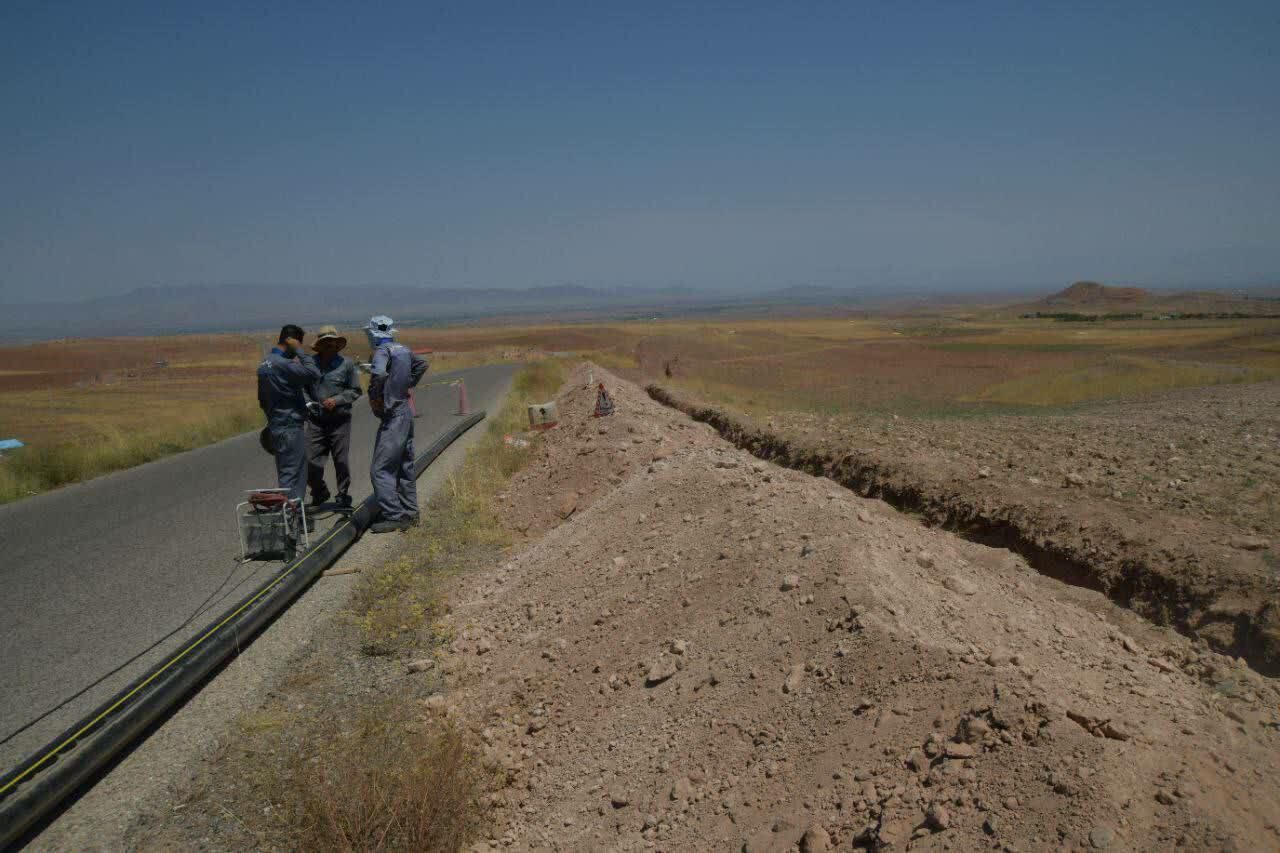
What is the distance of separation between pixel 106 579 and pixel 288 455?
1978 millimetres

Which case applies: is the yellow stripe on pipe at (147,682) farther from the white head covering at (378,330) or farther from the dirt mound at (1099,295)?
the dirt mound at (1099,295)

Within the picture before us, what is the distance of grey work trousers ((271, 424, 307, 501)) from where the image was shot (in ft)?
28.5

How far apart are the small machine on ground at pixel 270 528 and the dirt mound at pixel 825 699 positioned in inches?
74.4

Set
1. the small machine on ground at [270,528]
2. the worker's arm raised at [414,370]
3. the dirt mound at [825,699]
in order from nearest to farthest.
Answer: the dirt mound at [825,699], the small machine on ground at [270,528], the worker's arm raised at [414,370]

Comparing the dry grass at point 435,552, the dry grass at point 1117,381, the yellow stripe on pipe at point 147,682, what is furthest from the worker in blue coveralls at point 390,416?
the dry grass at point 1117,381

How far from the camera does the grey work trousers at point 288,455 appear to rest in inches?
342

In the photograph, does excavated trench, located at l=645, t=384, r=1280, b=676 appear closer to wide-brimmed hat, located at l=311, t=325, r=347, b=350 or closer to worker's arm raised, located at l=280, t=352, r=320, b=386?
wide-brimmed hat, located at l=311, t=325, r=347, b=350

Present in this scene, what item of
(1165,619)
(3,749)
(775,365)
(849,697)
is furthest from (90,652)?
(775,365)

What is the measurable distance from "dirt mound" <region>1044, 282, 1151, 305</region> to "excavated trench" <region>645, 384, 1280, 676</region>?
12322 cm

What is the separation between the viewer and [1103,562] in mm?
7820

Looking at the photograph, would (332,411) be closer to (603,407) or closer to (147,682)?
(147,682)

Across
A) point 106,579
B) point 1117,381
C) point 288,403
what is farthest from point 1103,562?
point 1117,381

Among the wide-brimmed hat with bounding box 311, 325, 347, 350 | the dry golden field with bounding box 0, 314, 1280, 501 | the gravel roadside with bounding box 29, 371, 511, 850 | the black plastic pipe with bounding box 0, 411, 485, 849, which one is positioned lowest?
the dry golden field with bounding box 0, 314, 1280, 501

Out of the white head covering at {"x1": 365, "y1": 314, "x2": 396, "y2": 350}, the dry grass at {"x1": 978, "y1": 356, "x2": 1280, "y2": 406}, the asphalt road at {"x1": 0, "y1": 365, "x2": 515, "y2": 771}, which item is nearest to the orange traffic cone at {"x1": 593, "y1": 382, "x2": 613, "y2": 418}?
the asphalt road at {"x1": 0, "y1": 365, "x2": 515, "y2": 771}
